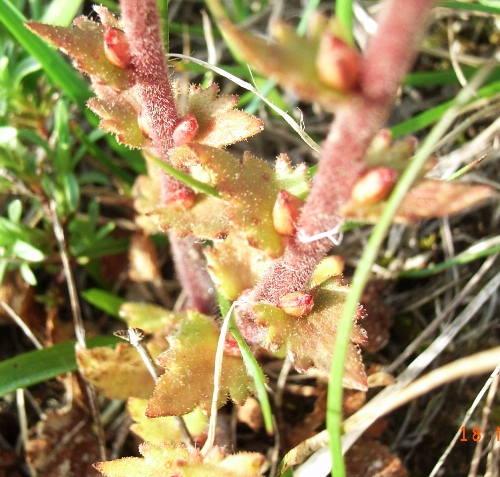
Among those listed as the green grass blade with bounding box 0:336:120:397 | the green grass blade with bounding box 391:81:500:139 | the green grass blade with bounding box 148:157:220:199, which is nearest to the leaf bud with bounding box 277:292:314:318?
the green grass blade with bounding box 148:157:220:199

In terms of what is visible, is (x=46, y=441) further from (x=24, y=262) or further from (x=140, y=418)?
(x=24, y=262)

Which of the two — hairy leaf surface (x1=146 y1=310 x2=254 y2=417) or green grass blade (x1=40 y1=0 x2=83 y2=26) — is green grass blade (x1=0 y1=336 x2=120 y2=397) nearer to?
hairy leaf surface (x1=146 y1=310 x2=254 y2=417)

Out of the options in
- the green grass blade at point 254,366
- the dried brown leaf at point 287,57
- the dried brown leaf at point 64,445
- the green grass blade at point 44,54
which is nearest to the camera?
the dried brown leaf at point 287,57

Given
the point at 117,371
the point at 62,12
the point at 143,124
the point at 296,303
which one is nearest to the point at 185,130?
the point at 143,124

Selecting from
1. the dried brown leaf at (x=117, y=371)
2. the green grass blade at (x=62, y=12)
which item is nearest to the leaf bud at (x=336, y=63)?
the dried brown leaf at (x=117, y=371)

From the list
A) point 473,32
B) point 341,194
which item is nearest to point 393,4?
point 341,194

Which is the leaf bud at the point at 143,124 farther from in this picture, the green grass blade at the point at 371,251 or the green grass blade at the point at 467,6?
the green grass blade at the point at 467,6
